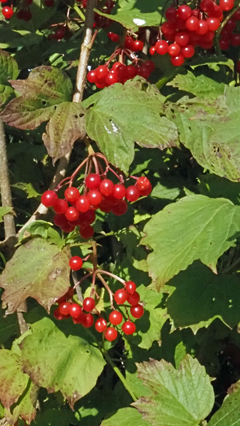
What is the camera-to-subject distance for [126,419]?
1.40 metres

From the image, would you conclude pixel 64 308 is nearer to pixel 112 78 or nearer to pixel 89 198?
pixel 89 198

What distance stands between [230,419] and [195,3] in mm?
1131

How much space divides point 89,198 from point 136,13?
643 mm

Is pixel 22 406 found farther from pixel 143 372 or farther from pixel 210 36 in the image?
pixel 210 36

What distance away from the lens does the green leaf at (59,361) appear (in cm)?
138

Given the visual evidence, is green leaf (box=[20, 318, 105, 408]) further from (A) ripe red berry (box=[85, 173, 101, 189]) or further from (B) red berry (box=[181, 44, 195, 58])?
(B) red berry (box=[181, 44, 195, 58])

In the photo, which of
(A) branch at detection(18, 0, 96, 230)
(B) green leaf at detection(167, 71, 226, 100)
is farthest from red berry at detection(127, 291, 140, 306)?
(B) green leaf at detection(167, 71, 226, 100)

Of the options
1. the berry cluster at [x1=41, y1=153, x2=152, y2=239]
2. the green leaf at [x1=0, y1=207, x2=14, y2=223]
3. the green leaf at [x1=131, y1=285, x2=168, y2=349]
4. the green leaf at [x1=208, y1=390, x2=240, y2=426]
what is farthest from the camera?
the green leaf at [x1=131, y1=285, x2=168, y2=349]

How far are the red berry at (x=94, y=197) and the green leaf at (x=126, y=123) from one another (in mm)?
89

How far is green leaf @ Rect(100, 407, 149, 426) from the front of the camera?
1372mm

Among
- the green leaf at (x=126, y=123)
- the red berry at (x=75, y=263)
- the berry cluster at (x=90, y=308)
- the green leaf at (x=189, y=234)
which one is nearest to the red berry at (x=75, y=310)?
the berry cluster at (x=90, y=308)

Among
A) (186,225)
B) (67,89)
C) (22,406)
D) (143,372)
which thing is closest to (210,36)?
(67,89)

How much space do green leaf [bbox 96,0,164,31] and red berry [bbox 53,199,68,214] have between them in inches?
21.1

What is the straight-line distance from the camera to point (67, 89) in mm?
1309
